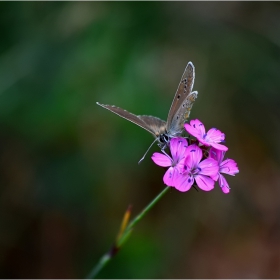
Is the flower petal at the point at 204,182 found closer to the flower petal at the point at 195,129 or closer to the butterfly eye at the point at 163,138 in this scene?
the flower petal at the point at 195,129

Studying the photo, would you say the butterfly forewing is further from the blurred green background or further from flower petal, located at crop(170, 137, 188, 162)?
the blurred green background

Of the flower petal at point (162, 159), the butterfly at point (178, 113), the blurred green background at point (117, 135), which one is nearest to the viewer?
the flower petal at point (162, 159)

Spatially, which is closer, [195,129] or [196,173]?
[196,173]

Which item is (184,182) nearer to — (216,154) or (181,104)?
(216,154)

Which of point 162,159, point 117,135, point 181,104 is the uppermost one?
point 181,104

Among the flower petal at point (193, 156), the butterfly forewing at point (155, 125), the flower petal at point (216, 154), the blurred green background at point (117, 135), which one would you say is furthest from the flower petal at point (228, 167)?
the blurred green background at point (117, 135)

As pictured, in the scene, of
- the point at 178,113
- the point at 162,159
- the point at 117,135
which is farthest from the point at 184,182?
the point at 117,135
